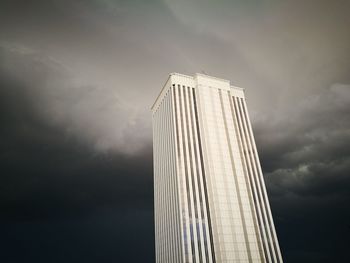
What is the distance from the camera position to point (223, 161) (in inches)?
3312

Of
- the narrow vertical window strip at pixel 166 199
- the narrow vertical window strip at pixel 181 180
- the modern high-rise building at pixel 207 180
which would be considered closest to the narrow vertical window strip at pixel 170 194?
the modern high-rise building at pixel 207 180

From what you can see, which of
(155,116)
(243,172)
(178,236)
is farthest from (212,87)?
(178,236)

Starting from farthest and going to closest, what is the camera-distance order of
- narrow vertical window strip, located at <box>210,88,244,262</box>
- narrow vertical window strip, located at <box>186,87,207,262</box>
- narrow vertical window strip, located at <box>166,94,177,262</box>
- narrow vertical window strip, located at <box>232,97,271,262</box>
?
narrow vertical window strip, located at <box>232,97,271,262</box>
narrow vertical window strip, located at <box>166,94,177,262</box>
narrow vertical window strip, located at <box>210,88,244,262</box>
narrow vertical window strip, located at <box>186,87,207,262</box>

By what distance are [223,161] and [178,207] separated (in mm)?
23514

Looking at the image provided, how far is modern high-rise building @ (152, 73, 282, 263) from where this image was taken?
70500 millimetres

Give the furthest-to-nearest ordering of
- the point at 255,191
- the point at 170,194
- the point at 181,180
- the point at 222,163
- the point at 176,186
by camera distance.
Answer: the point at 255,191 < the point at 222,163 < the point at 170,194 < the point at 176,186 < the point at 181,180

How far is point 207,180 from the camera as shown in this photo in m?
79.2

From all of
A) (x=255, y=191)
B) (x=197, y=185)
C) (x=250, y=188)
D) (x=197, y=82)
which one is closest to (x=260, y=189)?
(x=255, y=191)

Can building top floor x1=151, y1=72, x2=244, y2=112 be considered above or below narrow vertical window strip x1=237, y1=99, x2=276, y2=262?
above

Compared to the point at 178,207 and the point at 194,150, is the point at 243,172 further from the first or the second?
the point at 178,207

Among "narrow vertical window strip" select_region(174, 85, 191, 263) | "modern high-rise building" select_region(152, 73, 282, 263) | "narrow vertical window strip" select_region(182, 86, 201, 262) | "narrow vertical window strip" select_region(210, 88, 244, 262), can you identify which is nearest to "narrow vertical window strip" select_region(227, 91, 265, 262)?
"modern high-rise building" select_region(152, 73, 282, 263)

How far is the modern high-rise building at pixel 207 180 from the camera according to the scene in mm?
70500

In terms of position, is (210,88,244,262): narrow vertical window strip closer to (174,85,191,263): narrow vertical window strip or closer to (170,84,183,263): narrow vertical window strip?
(174,85,191,263): narrow vertical window strip

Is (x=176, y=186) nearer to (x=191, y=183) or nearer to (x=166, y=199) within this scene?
(x=191, y=183)
